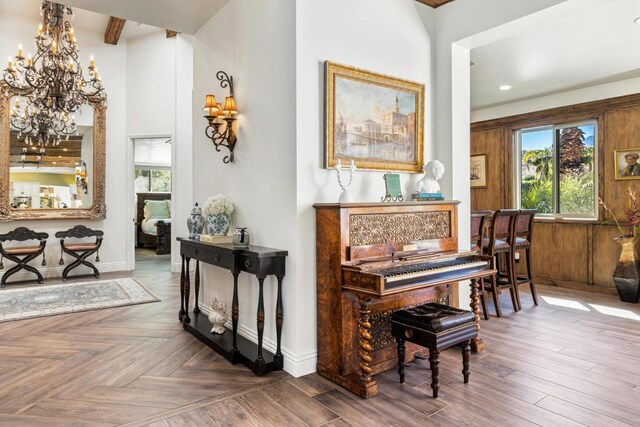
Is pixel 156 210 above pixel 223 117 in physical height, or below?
below

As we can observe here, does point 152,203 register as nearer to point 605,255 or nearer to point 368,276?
point 368,276

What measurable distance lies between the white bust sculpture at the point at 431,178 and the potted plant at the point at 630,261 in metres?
3.21

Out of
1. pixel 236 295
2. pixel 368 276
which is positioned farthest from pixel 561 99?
pixel 236 295

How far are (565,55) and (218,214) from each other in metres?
4.10

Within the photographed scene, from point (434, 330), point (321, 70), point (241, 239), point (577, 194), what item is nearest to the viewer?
point (434, 330)

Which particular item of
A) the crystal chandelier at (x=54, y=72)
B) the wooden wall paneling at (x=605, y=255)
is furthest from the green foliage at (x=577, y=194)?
the crystal chandelier at (x=54, y=72)

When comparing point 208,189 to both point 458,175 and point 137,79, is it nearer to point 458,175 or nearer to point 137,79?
point 458,175

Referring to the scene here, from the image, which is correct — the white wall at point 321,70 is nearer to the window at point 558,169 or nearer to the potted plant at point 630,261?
the potted plant at point 630,261

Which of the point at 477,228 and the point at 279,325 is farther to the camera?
the point at 477,228

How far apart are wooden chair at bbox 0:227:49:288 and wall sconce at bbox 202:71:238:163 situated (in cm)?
403

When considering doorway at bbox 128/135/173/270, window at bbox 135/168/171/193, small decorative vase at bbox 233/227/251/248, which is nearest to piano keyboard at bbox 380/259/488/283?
small decorative vase at bbox 233/227/251/248

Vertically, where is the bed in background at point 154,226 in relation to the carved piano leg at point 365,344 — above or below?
above

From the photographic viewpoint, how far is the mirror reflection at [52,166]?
6102 mm

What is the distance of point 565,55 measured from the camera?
14.4 ft
